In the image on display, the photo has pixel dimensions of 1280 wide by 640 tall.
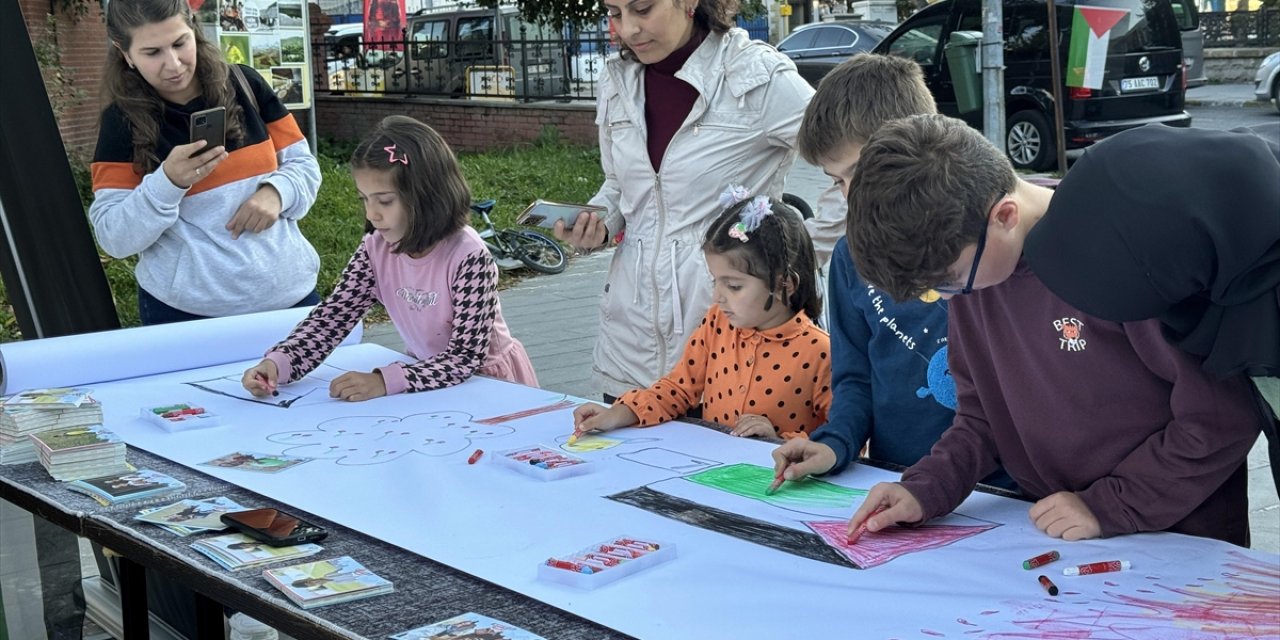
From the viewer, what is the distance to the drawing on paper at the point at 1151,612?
1.42 meters

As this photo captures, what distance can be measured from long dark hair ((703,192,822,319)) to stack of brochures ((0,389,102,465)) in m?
1.22

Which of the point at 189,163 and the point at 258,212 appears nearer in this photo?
the point at 189,163

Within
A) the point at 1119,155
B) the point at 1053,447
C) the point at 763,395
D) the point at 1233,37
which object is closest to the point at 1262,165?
the point at 1119,155

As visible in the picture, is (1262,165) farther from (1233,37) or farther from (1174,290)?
(1233,37)

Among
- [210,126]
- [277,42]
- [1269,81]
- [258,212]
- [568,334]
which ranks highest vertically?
[277,42]

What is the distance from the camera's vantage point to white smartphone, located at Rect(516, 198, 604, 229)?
9.20 ft

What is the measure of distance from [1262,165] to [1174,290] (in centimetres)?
15

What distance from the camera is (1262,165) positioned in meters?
1.36

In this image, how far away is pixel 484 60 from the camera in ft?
50.4

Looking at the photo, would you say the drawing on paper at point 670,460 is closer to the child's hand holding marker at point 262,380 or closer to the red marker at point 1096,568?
the red marker at point 1096,568

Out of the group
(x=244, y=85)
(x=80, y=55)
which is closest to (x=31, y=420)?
(x=244, y=85)

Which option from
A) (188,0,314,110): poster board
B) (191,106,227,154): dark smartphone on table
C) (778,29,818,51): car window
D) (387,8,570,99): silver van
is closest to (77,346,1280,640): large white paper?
(191,106,227,154): dark smartphone on table

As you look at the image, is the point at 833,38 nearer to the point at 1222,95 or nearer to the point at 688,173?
the point at 1222,95

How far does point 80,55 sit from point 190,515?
12.0 metres
